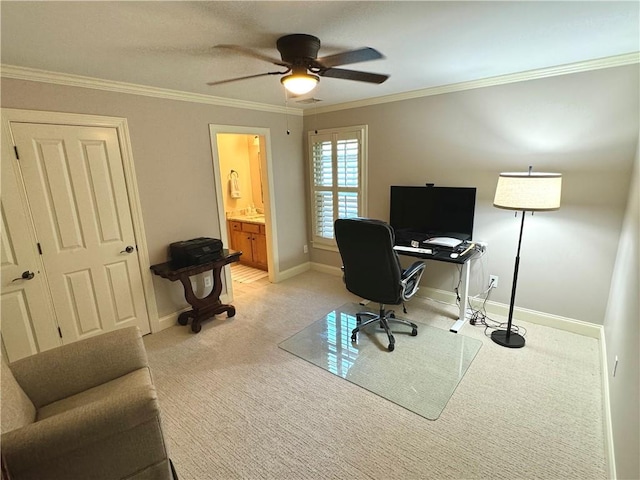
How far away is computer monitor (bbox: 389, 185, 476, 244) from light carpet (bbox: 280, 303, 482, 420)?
1036 millimetres

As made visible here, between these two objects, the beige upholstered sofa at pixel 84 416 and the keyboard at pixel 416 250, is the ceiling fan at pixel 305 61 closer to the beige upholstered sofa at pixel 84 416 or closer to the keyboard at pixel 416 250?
the keyboard at pixel 416 250

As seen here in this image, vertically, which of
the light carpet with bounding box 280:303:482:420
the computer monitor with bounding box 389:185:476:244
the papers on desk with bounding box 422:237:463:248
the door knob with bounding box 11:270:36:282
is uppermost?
the computer monitor with bounding box 389:185:476:244

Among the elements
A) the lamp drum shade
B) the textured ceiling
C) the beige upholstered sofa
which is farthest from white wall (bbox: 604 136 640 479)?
the beige upholstered sofa

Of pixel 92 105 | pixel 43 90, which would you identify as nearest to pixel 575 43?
pixel 92 105

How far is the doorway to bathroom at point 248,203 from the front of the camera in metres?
4.23

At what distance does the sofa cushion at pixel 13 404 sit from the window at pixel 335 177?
3.54 meters

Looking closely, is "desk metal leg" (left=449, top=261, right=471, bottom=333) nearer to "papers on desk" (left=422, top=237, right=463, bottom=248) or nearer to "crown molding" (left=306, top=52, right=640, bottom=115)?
"papers on desk" (left=422, top=237, right=463, bottom=248)

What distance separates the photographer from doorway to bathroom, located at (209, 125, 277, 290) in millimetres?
4234

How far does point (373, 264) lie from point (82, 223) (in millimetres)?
2517

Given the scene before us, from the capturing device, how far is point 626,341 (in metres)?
1.75

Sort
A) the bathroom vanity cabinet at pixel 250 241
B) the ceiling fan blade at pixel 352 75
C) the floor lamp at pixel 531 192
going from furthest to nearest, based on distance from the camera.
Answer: the bathroom vanity cabinet at pixel 250 241 < the floor lamp at pixel 531 192 < the ceiling fan blade at pixel 352 75

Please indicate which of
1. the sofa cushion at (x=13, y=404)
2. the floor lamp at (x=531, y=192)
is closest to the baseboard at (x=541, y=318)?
the floor lamp at (x=531, y=192)

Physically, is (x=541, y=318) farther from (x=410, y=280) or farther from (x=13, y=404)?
(x=13, y=404)

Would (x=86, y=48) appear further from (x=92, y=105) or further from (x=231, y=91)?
(x=231, y=91)
